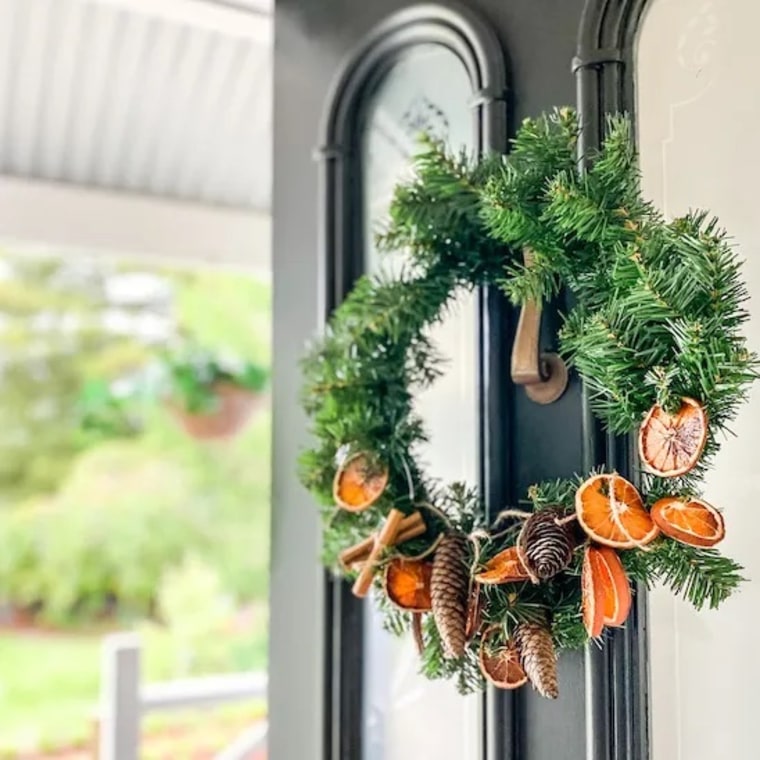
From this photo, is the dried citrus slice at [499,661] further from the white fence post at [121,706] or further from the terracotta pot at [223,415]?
the terracotta pot at [223,415]

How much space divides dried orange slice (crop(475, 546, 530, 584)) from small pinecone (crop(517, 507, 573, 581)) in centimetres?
2

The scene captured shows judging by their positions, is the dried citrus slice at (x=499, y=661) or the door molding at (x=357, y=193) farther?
→ the door molding at (x=357, y=193)

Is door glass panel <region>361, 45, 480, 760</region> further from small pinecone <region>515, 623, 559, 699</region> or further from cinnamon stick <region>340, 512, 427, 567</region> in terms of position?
small pinecone <region>515, 623, 559, 699</region>

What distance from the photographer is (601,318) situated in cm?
Result: 67

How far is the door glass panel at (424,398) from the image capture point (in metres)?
0.95

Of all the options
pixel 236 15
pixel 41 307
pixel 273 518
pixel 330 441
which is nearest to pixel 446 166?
pixel 330 441

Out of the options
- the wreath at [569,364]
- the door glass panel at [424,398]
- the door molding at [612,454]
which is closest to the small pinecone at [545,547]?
the wreath at [569,364]

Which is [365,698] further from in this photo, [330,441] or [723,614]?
[723,614]

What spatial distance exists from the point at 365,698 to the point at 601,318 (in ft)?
1.91

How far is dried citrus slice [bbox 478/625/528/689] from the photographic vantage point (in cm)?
74

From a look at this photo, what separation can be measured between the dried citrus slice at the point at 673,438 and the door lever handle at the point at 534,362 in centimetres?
17

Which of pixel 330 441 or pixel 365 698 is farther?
pixel 365 698

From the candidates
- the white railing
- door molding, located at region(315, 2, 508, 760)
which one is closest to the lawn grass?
the white railing

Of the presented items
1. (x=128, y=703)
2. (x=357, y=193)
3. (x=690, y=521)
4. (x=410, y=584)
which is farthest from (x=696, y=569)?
(x=128, y=703)
